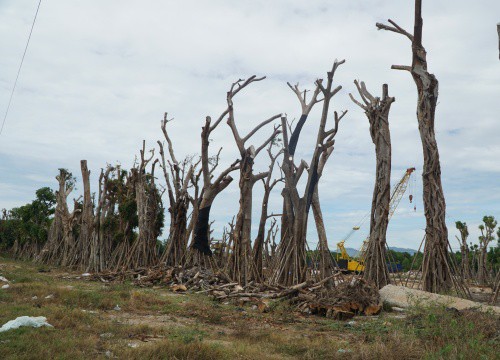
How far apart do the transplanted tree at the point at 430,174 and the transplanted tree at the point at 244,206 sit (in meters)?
4.28

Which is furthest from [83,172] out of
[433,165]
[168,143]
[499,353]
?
[499,353]

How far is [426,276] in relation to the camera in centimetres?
940

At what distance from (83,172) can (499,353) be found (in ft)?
59.3

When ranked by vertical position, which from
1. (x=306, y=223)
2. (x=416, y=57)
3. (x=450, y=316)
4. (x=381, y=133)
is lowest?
(x=450, y=316)

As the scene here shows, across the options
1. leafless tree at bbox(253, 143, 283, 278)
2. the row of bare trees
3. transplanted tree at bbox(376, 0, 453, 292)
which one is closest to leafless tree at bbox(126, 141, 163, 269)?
the row of bare trees

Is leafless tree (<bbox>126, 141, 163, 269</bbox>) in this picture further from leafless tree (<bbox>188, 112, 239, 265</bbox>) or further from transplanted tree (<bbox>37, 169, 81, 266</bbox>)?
transplanted tree (<bbox>37, 169, 81, 266</bbox>)

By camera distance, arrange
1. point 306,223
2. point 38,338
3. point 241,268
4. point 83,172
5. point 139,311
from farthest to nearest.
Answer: point 83,172 < point 241,268 < point 306,223 < point 139,311 < point 38,338

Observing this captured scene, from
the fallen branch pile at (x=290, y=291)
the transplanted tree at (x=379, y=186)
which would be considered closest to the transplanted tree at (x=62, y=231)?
the fallen branch pile at (x=290, y=291)

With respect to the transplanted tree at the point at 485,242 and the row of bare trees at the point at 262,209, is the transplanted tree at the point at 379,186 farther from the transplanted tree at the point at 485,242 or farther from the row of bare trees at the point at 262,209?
the transplanted tree at the point at 485,242

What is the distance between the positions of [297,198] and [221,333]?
18.3ft

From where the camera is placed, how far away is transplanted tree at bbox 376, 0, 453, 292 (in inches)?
368

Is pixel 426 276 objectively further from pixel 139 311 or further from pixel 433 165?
pixel 139 311

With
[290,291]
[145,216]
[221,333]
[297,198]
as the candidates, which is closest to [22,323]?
[221,333]

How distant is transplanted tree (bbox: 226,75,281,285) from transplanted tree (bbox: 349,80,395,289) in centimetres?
306
